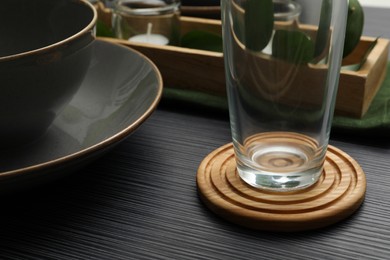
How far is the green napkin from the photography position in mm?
597

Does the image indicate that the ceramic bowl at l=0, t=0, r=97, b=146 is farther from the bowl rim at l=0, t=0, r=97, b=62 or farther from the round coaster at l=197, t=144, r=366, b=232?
the round coaster at l=197, t=144, r=366, b=232

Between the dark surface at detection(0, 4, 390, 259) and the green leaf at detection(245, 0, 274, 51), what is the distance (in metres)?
Answer: 0.13

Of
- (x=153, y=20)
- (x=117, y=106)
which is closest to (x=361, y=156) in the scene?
(x=117, y=106)

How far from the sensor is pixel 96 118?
601 mm

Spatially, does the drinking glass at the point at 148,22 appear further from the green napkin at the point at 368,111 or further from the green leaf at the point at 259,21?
the green leaf at the point at 259,21

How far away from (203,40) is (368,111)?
208 millimetres

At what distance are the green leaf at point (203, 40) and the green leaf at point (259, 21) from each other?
271 mm

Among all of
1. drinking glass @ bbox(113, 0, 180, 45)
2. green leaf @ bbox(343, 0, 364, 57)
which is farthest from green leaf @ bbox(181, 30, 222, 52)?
green leaf @ bbox(343, 0, 364, 57)

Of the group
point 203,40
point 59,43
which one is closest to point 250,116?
point 59,43

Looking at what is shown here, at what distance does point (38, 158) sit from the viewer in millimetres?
538

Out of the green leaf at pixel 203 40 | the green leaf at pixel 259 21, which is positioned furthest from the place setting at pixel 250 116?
the green leaf at pixel 203 40

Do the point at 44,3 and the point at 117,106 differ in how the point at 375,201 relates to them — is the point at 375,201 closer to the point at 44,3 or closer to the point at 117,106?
the point at 117,106

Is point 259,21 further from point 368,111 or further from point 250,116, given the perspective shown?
point 368,111

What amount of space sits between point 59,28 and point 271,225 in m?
0.28
